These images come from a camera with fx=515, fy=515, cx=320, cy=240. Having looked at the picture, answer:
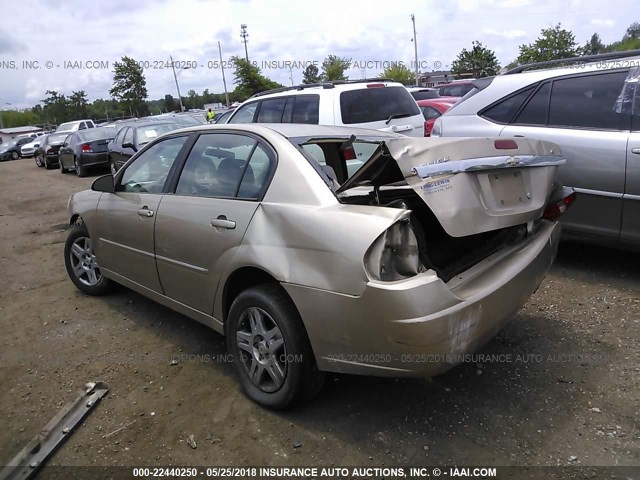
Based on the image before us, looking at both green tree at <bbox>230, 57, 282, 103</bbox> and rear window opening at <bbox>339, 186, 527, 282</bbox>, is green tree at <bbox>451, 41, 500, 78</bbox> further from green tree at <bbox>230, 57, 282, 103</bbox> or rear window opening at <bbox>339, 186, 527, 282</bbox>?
rear window opening at <bbox>339, 186, 527, 282</bbox>

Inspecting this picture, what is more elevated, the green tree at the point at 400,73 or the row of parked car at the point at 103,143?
the green tree at the point at 400,73

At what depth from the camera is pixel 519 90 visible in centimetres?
504

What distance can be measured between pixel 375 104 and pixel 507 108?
2323mm

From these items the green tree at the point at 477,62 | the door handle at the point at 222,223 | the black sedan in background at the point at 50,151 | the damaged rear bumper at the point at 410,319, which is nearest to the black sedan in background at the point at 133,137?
the door handle at the point at 222,223

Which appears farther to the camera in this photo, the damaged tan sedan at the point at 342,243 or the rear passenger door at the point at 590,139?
Answer: the rear passenger door at the point at 590,139

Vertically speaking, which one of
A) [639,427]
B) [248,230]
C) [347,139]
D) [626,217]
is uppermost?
[347,139]

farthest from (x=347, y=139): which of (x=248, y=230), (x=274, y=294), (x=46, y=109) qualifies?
(x=46, y=109)

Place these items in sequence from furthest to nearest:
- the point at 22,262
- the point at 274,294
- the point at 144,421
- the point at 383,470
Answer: the point at 22,262
the point at 144,421
the point at 274,294
the point at 383,470

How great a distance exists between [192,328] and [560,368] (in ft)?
9.19

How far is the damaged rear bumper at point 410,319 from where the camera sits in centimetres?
236

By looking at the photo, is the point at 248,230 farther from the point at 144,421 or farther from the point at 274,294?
the point at 144,421

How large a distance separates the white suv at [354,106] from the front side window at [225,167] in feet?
11.1

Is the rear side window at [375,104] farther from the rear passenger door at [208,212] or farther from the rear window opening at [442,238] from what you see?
the rear window opening at [442,238]

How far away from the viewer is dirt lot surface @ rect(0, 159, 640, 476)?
2686mm
